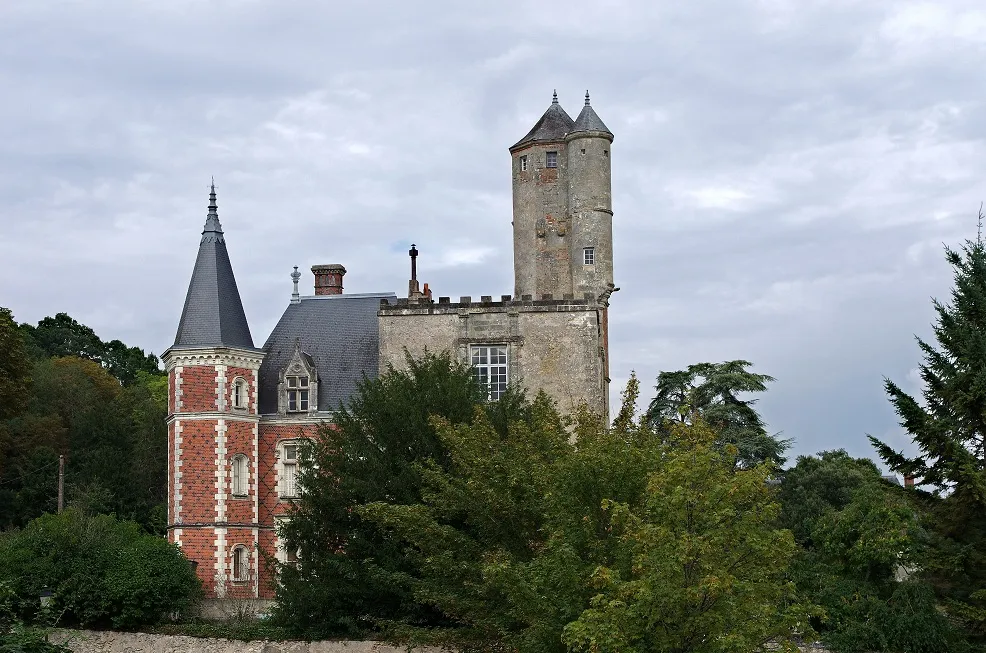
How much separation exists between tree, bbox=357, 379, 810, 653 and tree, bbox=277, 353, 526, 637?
5.38 ft

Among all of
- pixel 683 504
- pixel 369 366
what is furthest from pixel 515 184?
pixel 683 504

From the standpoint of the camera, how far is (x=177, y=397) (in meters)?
40.4

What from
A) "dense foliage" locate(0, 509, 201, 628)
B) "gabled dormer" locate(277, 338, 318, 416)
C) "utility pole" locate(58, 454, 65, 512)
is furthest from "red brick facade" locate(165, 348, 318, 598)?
"utility pole" locate(58, 454, 65, 512)

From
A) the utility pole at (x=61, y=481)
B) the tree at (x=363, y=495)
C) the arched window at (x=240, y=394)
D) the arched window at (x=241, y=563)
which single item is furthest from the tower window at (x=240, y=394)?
the utility pole at (x=61, y=481)

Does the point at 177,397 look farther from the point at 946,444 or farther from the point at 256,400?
the point at 946,444

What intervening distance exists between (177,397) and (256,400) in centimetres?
236

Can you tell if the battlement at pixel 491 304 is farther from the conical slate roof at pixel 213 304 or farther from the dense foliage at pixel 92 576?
the dense foliage at pixel 92 576

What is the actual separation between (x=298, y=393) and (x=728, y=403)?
16207mm

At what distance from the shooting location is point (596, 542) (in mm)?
21391

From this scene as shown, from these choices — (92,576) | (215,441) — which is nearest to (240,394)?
(215,441)

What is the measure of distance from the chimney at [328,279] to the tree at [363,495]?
13349 mm

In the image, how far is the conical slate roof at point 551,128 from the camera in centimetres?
4616

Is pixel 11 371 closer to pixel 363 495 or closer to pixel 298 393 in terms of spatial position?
pixel 298 393

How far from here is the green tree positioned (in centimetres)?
2503
